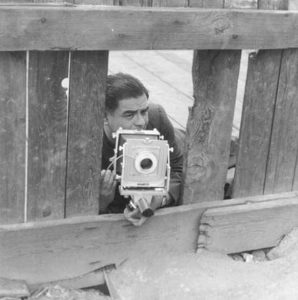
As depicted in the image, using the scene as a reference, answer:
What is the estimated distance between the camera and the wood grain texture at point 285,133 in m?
3.18

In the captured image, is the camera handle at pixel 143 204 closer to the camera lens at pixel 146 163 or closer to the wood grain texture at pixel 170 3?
the camera lens at pixel 146 163

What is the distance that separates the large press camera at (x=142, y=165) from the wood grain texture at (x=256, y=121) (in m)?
0.53

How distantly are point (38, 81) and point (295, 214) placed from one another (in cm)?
165

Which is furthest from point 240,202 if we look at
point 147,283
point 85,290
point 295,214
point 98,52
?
point 98,52

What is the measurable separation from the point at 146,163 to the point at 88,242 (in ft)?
1.64

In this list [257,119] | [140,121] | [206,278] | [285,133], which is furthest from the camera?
[140,121]

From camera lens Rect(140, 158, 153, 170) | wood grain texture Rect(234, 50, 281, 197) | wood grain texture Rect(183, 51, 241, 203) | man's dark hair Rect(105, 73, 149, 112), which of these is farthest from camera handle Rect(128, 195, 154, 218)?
man's dark hair Rect(105, 73, 149, 112)

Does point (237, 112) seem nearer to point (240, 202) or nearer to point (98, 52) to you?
point (240, 202)

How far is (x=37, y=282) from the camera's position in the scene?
2.96 meters

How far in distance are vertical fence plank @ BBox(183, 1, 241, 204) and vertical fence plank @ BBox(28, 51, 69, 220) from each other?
2.13 feet

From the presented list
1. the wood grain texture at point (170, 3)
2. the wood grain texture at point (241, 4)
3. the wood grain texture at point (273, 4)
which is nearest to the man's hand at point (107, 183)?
the wood grain texture at point (170, 3)

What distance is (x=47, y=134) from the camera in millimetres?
2756

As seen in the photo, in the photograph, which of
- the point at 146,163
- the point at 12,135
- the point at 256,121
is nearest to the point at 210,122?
the point at 256,121

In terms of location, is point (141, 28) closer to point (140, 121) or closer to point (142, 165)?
point (142, 165)
